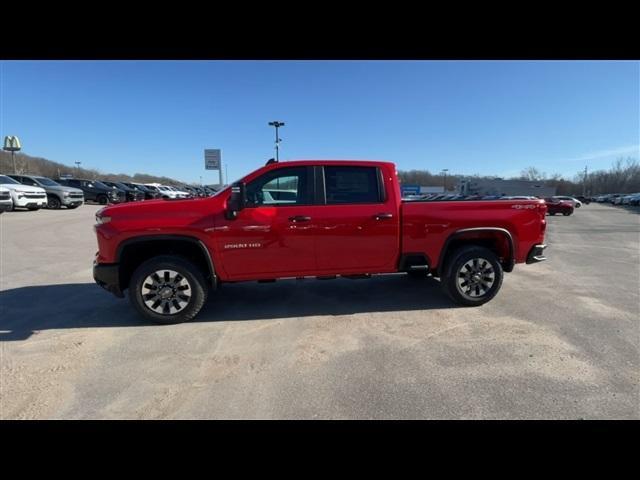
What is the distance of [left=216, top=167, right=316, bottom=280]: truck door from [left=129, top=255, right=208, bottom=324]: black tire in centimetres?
41

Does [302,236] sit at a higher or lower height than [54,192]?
lower

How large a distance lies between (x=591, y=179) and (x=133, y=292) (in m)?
139

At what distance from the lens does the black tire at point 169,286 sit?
401 centimetres

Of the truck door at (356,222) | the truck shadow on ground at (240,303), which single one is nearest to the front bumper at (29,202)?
the truck shadow on ground at (240,303)

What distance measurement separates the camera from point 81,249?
867 cm

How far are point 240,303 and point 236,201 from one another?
168 centimetres

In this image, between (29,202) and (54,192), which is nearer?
(29,202)

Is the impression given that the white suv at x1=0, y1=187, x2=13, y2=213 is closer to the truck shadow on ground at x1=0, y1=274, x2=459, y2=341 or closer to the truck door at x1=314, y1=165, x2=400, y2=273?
the truck shadow on ground at x1=0, y1=274, x2=459, y2=341

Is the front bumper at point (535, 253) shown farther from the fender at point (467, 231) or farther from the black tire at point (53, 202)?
the black tire at point (53, 202)

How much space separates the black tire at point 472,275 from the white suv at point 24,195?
65.8 feet

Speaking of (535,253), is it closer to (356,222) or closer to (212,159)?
(356,222)

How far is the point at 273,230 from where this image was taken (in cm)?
411

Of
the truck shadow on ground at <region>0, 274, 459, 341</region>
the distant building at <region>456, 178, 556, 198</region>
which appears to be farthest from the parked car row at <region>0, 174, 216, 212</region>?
the distant building at <region>456, 178, 556, 198</region>

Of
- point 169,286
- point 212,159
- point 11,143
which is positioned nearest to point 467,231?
point 169,286
